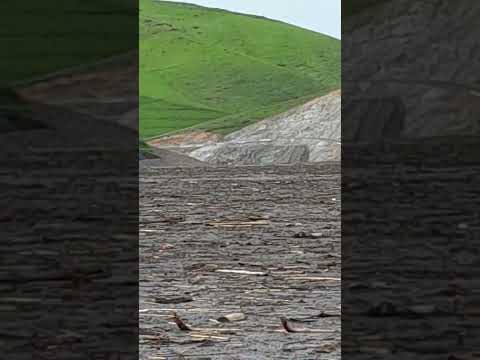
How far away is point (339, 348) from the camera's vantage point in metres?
5.36

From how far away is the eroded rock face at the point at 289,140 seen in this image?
41975mm

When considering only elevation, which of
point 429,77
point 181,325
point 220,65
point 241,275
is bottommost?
point 181,325

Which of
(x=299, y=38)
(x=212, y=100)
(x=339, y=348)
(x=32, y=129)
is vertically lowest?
(x=339, y=348)

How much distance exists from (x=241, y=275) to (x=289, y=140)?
3653 centimetres

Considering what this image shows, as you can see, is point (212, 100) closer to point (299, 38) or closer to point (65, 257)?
point (299, 38)

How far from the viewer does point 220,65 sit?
9481 cm

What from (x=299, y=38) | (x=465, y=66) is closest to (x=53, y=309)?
(x=465, y=66)

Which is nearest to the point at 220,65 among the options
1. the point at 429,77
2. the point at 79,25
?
the point at 429,77

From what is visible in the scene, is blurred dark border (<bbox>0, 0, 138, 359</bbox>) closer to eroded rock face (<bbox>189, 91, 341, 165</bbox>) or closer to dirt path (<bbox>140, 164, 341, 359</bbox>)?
dirt path (<bbox>140, 164, 341, 359</bbox>)

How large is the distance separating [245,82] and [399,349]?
8428cm

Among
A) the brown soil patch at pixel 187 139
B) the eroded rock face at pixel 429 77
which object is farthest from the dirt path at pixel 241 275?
the brown soil patch at pixel 187 139

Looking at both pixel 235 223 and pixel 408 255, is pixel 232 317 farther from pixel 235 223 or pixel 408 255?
pixel 235 223

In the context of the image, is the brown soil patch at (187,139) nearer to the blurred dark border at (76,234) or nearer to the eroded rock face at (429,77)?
the eroded rock face at (429,77)

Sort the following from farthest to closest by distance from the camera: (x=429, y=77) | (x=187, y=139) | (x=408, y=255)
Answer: (x=187, y=139)
(x=429, y=77)
(x=408, y=255)
